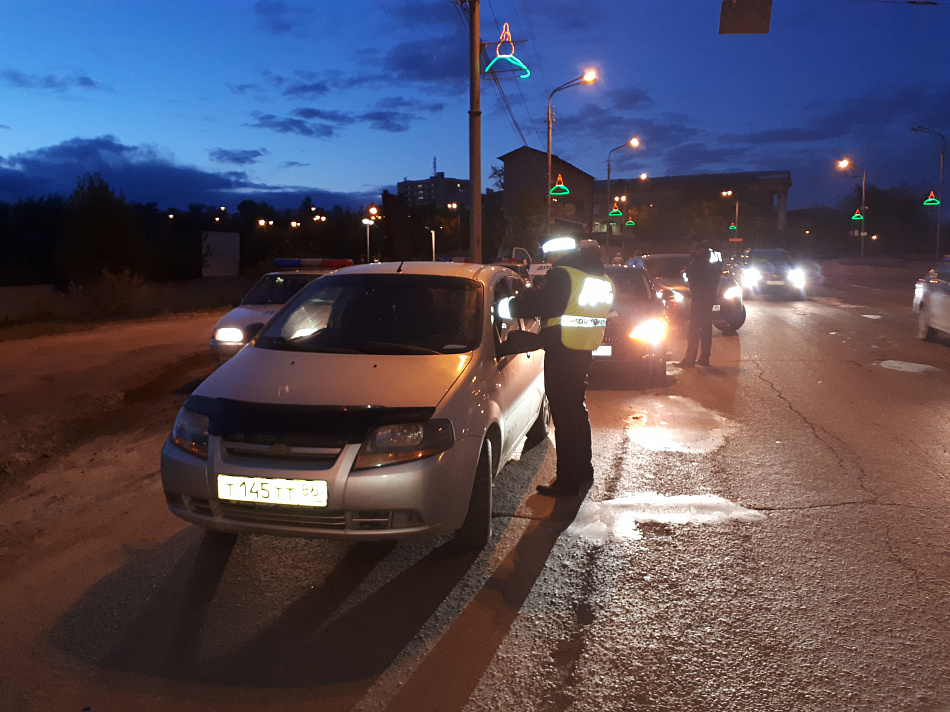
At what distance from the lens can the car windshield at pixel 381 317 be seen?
4.97 m

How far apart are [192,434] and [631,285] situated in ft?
26.8

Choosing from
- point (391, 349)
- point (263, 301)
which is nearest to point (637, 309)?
point (263, 301)

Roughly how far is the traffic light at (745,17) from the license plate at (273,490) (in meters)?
10.4

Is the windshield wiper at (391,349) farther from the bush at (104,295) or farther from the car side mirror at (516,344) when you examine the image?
the bush at (104,295)

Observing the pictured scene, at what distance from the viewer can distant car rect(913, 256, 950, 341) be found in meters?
14.1

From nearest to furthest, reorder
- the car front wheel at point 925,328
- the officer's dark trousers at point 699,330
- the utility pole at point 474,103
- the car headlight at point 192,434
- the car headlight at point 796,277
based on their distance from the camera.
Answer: the car headlight at point 192,434 < the officer's dark trousers at point 699,330 < the car front wheel at point 925,328 < the utility pole at point 474,103 < the car headlight at point 796,277

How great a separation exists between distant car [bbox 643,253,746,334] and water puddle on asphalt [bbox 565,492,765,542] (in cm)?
1043

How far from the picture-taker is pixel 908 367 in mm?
12133

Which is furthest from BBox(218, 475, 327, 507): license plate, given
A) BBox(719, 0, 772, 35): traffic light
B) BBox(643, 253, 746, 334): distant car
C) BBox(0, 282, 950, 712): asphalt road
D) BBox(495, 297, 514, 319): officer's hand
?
BBox(643, 253, 746, 334): distant car

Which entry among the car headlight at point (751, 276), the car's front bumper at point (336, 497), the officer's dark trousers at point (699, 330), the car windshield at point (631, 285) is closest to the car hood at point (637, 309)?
the car windshield at point (631, 285)

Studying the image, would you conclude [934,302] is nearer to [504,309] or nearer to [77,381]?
[504,309]

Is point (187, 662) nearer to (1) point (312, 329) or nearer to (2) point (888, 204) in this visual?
(1) point (312, 329)

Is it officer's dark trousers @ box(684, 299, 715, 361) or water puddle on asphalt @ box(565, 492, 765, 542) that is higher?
officer's dark trousers @ box(684, 299, 715, 361)

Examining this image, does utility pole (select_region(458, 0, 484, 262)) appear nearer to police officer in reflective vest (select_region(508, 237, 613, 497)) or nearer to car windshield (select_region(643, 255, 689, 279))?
car windshield (select_region(643, 255, 689, 279))
